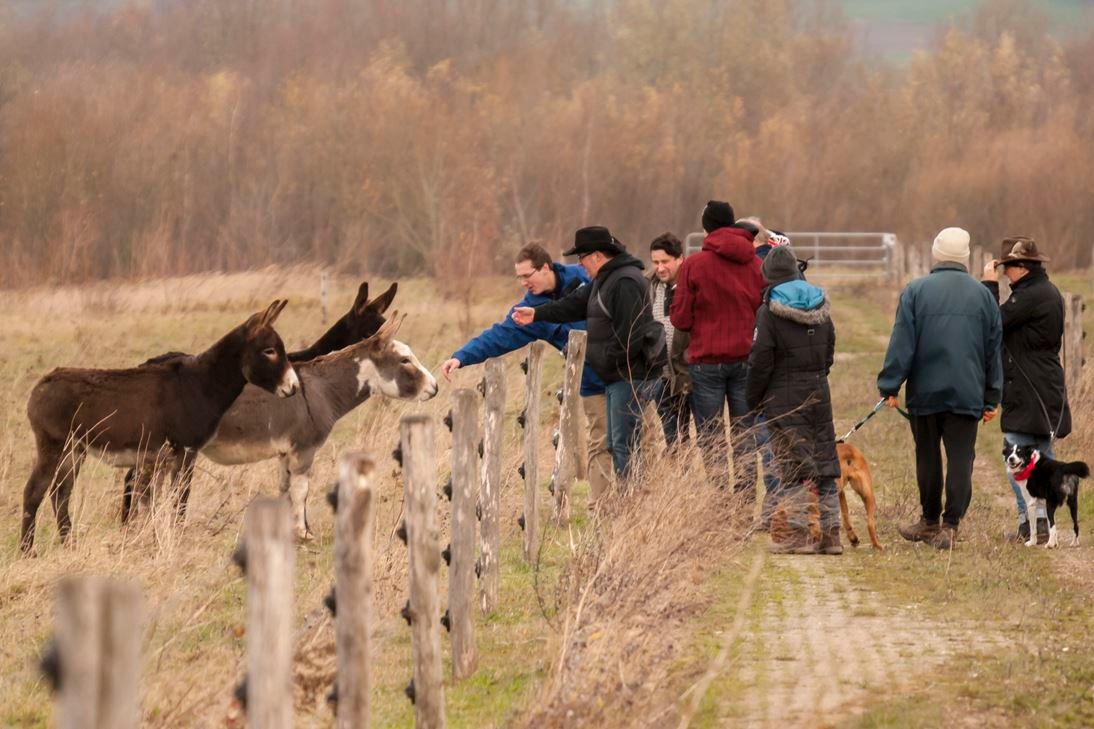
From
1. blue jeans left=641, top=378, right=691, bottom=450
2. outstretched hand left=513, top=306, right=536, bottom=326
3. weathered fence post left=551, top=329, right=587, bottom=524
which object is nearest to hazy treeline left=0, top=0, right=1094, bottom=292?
weathered fence post left=551, top=329, right=587, bottom=524

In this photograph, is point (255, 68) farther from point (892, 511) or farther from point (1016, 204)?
point (892, 511)

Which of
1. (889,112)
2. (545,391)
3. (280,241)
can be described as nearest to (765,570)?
(545,391)

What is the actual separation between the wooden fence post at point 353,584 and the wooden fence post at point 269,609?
0.73 metres

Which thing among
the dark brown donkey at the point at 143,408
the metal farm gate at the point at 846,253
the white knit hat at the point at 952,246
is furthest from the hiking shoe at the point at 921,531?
the metal farm gate at the point at 846,253

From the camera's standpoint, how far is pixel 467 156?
53.4m

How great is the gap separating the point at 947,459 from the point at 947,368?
0.55 meters

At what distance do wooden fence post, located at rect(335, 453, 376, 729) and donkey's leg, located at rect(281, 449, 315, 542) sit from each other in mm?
6199

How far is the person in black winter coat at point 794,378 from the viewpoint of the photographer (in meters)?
10.2

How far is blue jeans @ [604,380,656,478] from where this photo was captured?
10828 mm

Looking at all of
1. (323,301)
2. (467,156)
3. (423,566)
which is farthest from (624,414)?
(467,156)

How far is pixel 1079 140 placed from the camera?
5809cm

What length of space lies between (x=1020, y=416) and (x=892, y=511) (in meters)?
1.47

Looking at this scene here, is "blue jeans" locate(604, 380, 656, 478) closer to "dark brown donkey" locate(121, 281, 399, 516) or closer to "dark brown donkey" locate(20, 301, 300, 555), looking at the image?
"dark brown donkey" locate(20, 301, 300, 555)

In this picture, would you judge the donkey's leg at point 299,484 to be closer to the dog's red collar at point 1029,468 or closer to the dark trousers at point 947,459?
the dark trousers at point 947,459
